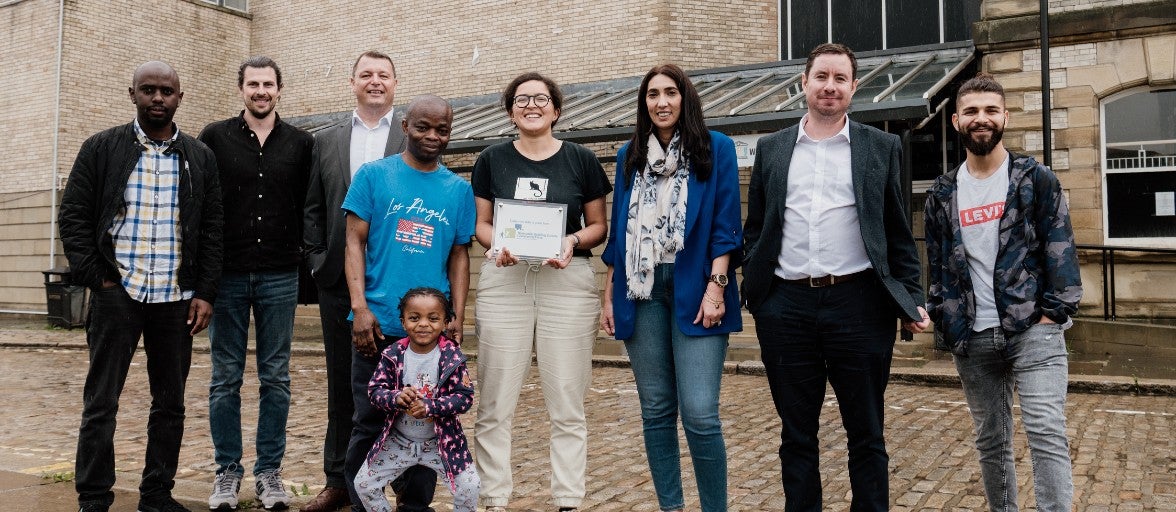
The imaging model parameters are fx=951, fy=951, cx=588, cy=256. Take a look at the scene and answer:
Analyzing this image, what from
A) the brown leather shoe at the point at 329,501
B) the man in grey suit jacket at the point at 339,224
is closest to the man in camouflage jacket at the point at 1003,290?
the man in grey suit jacket at the point at 339,224

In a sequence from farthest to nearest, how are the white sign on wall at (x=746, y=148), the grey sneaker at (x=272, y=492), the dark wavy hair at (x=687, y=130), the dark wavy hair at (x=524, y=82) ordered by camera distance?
the white sign on wall at (x=746, y=148)
the grey sneaker at (x=272, y=492)
the dark wavy hair at (x=524, y=82)
the dark wavy hair at (x=687, y=130)

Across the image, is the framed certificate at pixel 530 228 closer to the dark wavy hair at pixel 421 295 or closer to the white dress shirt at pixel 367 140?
the dark wavy hair at pixel 421 295

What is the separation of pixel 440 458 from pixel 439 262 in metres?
0.90

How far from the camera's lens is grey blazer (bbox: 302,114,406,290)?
476 cm

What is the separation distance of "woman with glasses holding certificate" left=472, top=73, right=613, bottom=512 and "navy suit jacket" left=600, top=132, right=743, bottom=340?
0.84 feet

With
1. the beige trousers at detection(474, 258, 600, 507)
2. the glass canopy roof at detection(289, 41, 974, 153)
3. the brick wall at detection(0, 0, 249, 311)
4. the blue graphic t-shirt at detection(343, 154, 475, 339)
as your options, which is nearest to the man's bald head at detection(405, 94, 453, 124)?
the blue graphic t-shirt at detection(343, 154, 475, 339)

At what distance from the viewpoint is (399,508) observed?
447 centimetres

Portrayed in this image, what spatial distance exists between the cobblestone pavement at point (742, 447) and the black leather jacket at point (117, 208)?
129 centimetres

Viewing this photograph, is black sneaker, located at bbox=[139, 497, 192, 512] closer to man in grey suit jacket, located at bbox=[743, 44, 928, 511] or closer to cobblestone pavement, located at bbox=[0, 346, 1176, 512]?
cobblestone pavement, located at bbox=[0, 346, 1176, 512]

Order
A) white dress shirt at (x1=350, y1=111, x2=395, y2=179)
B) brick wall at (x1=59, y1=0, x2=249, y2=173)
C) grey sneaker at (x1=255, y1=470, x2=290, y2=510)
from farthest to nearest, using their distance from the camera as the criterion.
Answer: brick wall at (x1=59, y1=0, x2=249, y2=173), white dress shirt at (x1=350, y1=111, x2=395, y2=179), grey sneaker at (x1=255, y1=470, x2=290, y2=510)

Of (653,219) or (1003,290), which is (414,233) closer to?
(653,219)

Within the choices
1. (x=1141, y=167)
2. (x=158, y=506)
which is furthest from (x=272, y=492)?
(x=1141, y=167)

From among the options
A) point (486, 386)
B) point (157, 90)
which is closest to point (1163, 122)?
point (486, 386)

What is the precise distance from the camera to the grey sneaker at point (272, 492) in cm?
489
